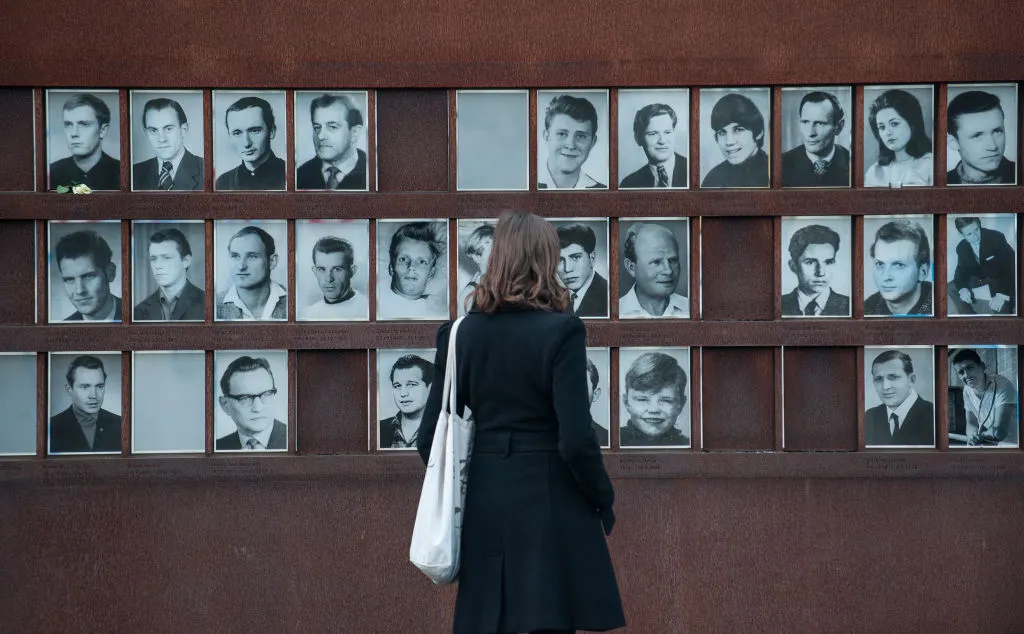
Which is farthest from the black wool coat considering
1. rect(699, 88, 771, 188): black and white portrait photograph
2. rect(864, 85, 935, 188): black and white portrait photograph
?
rect(864, 85, 935, 188): black and white portrait photograph

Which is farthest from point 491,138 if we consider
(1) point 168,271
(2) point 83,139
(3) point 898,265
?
(3) point 898,265

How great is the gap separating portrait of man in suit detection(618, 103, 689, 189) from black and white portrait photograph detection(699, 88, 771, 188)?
11 cm

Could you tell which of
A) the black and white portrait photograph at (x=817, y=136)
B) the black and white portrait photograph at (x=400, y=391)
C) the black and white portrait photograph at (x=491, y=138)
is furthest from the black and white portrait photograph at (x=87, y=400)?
the black and white portrait photograph at (x=817, y=136)

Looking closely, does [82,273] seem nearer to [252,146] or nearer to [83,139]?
[83,139]

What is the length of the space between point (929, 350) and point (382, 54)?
9.29ft

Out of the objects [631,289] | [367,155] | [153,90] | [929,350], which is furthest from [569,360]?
[153,90]

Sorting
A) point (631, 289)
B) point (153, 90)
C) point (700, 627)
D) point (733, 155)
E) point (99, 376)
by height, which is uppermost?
point (153, 90)

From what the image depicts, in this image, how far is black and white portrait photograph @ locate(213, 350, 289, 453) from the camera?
4.87 m

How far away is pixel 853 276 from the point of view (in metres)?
4.91

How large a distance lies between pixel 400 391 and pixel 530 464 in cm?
166

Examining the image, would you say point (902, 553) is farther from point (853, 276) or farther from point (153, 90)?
point (153, 90)

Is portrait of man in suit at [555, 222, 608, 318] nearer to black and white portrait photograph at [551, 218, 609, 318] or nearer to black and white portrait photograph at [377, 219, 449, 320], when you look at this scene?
black and white portrait photograph at [551, 218, 609, 318]

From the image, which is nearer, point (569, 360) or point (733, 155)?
point (569, 360)

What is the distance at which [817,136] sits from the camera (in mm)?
4902
